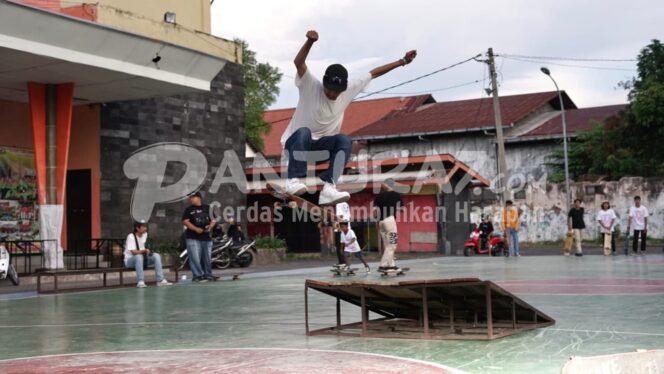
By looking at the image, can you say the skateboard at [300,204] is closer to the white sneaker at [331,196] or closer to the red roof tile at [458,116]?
the white sneaker at [331,196]

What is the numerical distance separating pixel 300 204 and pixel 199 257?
11585 mm

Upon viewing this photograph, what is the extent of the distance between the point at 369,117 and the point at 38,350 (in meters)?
49.5

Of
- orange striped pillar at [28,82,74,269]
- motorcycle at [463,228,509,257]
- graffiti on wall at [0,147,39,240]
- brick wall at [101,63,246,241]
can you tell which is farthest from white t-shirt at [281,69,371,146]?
motorcycle at [463,228,509,257]

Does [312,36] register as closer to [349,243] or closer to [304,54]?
[304,54]

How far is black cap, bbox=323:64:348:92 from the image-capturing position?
7.01 m

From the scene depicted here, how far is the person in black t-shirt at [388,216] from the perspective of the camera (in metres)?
15.3

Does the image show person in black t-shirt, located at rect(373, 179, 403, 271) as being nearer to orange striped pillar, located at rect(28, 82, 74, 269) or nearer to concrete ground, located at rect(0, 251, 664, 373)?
concrete ground, located at rect(0, 251, 664, 373)

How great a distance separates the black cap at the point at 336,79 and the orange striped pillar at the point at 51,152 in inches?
618

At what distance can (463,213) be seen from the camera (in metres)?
36.3

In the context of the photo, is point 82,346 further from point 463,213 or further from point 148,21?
point 463,213

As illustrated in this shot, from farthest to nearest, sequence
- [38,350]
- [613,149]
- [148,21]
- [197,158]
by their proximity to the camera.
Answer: [613,149] → [197,158] → [148,21] → [38,350]

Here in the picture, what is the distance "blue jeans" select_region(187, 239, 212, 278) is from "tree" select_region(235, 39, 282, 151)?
32.0 m

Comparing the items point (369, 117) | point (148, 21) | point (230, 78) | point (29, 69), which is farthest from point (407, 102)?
point (29, 69)

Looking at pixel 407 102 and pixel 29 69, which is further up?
pixel 407 102
